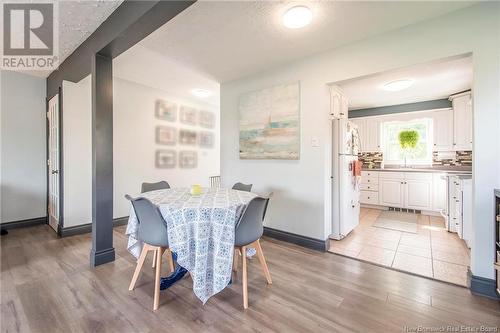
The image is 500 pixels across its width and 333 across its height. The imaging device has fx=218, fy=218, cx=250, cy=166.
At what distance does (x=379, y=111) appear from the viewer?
5.15 meters

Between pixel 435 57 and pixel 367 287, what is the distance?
2.17m

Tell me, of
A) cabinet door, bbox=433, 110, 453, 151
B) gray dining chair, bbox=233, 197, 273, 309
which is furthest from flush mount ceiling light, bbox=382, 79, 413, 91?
gray dining chair, bbox=233, 197, 273, 309

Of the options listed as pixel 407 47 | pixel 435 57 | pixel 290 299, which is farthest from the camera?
pixel 407 47

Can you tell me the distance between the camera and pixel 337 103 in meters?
3.03

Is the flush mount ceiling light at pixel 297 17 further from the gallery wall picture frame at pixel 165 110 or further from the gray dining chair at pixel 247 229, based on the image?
the gallery wall picture frame at pixel 165 110

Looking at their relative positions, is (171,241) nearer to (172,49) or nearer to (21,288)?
(21,288)

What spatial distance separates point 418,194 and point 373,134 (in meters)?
1.62

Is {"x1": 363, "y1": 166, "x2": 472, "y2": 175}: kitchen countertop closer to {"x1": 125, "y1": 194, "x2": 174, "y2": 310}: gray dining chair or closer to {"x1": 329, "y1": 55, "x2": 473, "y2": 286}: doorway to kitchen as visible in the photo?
{"x1": 329, "y1": 55, "x2": 473, "y2": 286}: doorway to kitchen

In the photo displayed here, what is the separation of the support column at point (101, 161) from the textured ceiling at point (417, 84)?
2.74 meters

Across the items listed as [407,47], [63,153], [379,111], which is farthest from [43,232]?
[379,111]

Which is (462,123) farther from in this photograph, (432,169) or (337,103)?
(337,103)

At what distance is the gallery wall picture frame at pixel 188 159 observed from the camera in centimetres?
473

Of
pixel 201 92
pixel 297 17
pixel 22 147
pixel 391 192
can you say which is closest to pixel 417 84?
pixel 391 192

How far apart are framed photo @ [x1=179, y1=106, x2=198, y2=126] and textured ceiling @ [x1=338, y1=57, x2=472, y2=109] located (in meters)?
3.12
